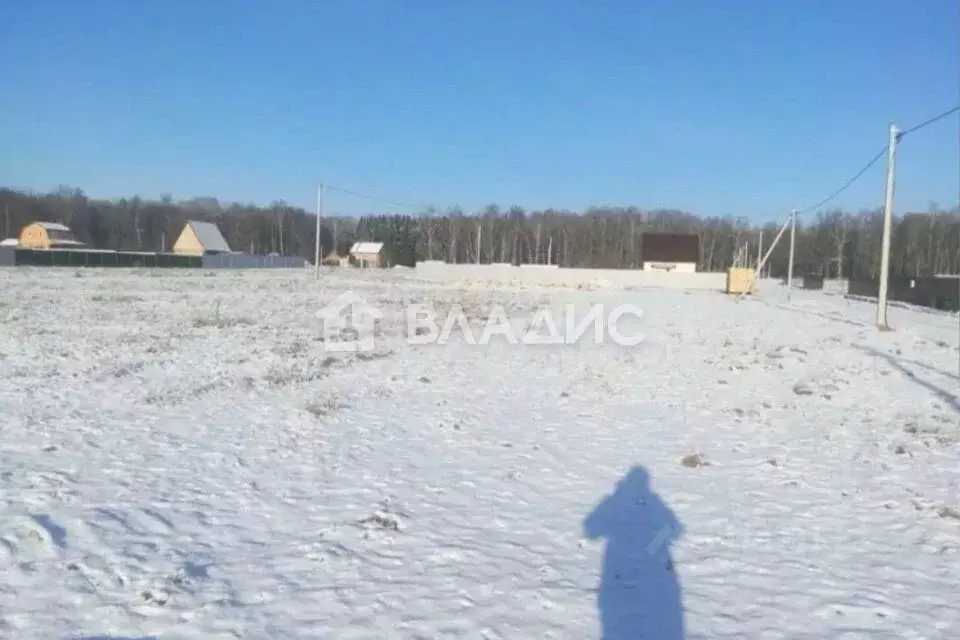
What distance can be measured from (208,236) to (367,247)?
22821 millimetres

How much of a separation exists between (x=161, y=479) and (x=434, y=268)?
63217 millimetres

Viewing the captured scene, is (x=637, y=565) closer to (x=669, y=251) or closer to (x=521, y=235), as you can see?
(x=669, y=251)

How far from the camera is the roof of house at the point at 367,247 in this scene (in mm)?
107000

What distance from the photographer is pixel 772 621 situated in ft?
15.4

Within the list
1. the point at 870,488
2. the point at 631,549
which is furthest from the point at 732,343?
the point at 631,549

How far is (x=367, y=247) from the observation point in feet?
359

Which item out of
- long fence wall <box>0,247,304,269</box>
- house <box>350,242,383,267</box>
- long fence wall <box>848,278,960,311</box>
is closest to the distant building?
long fence wall <box>848,278,960,311</box>

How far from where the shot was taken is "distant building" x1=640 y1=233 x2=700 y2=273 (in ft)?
277

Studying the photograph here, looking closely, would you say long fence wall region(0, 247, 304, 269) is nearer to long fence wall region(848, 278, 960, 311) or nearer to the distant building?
the distant building

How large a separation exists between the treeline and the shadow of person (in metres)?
85.8

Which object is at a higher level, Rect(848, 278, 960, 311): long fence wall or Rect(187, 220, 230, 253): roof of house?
Rect(187, 220, 230, 253): roof of house

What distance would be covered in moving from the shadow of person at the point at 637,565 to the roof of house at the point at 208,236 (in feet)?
315

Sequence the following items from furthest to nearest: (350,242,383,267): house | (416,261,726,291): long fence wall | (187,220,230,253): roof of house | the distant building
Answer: (350,242,383,267): house < (187,220,230,253): roof of house < the distant building < (416,261,726,291): long fence wall

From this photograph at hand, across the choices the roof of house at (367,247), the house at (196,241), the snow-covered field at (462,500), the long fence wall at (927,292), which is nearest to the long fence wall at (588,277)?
the long fence wall at (927,292)
